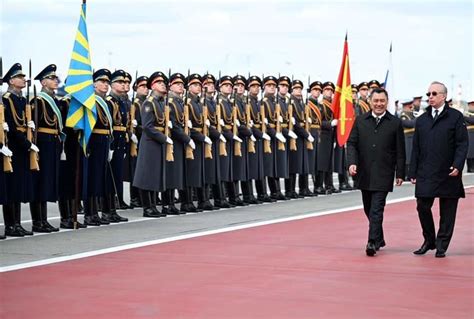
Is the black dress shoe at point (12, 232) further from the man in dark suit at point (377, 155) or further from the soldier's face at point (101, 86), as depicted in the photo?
the man in dark suit at point (377, 155)

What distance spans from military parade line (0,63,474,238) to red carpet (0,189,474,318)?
6.70ft

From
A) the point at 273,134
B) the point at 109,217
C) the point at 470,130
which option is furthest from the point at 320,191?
the point at 470,130

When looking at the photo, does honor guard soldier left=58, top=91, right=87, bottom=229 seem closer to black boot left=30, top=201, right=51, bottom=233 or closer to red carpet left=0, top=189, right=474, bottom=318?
black boot left=30, top=201, right=51, bottom=233

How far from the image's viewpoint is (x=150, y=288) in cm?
982

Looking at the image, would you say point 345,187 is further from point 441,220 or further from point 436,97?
point 436,97

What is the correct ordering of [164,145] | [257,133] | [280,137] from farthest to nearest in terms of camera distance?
1. [280,137]
2. [257,133]
3. [164,145]

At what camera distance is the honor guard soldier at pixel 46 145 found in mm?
13930

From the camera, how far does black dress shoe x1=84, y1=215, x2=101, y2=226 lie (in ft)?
50.0

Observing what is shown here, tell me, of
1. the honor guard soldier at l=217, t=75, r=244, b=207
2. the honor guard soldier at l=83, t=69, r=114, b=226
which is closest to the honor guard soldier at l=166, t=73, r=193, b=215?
the honor guard soldier at l=217, t=75, r=244, b=207

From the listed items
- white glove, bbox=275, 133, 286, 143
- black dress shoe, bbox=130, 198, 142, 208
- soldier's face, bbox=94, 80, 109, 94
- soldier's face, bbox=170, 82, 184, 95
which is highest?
soldier's face, bbox=94, 80, 109, 94

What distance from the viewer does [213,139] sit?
1816cm

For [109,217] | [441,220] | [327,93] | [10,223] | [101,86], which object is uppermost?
[101,86]

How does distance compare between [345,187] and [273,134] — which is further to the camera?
[345,187]

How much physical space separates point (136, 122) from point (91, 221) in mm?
2699
